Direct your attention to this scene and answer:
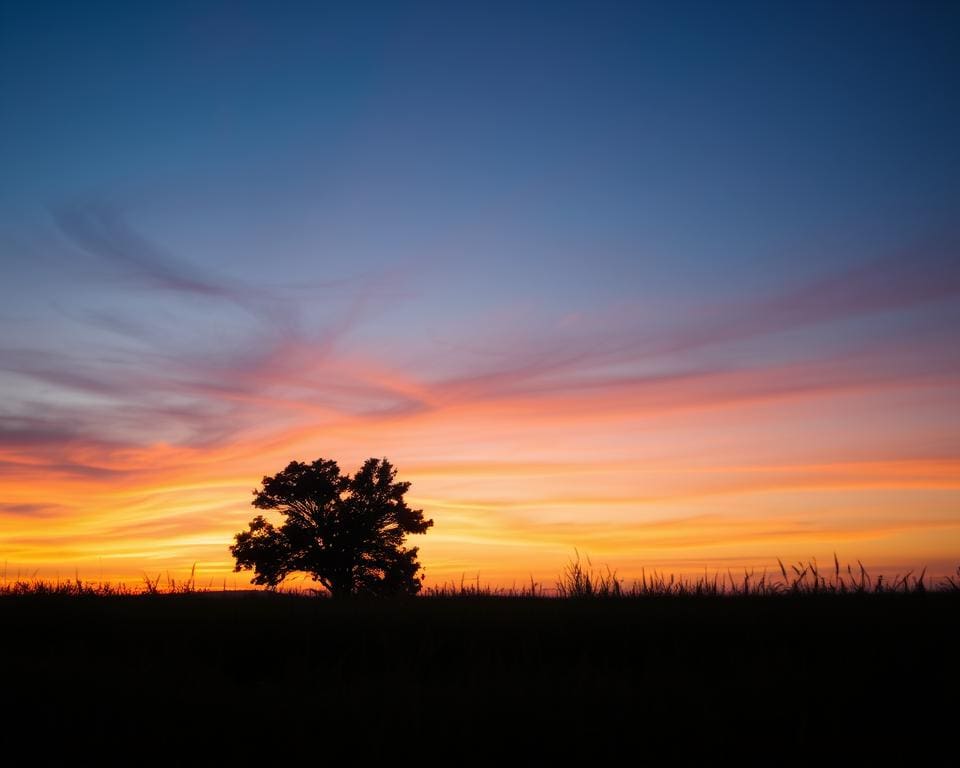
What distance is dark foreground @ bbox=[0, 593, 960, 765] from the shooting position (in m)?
6.99

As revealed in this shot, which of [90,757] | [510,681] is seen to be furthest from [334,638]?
[90,757]

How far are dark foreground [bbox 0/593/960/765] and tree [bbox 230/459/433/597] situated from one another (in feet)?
75.2

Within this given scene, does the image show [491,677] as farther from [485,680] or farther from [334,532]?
[334,532]

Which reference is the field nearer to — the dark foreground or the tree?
the dark foreground

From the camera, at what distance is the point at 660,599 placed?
12766 millimetres

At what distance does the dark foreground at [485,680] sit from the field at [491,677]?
3cm

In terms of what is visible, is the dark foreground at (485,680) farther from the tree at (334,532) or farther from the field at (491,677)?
the tree at (334,532)

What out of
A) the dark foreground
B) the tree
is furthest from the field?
the tree

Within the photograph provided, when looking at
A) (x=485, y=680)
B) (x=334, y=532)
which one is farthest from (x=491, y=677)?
(x=334, y=532)

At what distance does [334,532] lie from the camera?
35969mm

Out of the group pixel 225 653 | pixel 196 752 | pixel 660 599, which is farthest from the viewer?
pixel 660 599

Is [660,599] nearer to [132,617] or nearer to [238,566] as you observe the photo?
[132,617]

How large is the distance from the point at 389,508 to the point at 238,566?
769 centimetres

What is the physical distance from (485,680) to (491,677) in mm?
317
